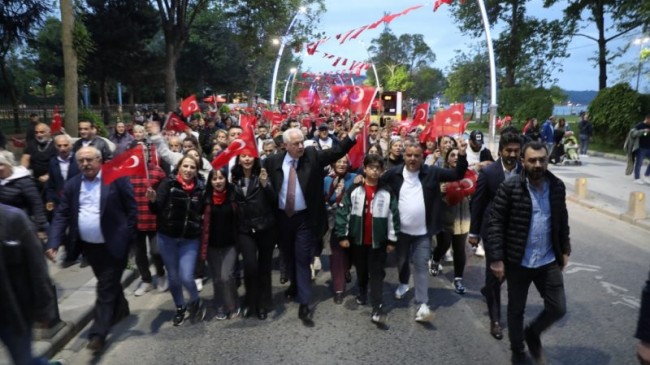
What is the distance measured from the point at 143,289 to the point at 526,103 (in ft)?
99.9

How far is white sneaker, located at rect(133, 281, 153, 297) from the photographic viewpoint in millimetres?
5930

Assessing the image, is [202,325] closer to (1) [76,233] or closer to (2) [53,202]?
(1) [76,233]

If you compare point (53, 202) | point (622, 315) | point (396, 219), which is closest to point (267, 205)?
point (396, 219)

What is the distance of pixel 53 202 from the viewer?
6441 millimetres

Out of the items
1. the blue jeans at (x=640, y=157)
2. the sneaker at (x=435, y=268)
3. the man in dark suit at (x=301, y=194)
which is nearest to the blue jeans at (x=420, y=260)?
the man in dark suit at (x=301, y=194)

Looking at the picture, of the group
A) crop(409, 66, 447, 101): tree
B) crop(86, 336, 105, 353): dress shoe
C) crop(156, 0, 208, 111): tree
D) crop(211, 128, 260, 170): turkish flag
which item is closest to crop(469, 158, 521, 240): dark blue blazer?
crop(211, 128, 260, 170): turkish flag

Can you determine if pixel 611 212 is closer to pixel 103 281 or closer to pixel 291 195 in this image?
pixel 291 195

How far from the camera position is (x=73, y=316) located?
5023 mm

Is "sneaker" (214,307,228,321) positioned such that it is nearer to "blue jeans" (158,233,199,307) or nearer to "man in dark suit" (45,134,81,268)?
"blue jeans" (158,233,199,307)

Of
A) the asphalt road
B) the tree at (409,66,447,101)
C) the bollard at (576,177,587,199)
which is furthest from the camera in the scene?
the tree at (409,66,447,101)

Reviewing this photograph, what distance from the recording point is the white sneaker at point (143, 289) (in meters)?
5.93

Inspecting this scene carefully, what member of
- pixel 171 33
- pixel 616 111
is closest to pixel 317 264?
pixel 171 33

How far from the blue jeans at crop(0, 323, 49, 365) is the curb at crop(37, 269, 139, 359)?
3.94 feet

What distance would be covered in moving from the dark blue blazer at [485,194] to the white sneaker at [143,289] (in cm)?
372
